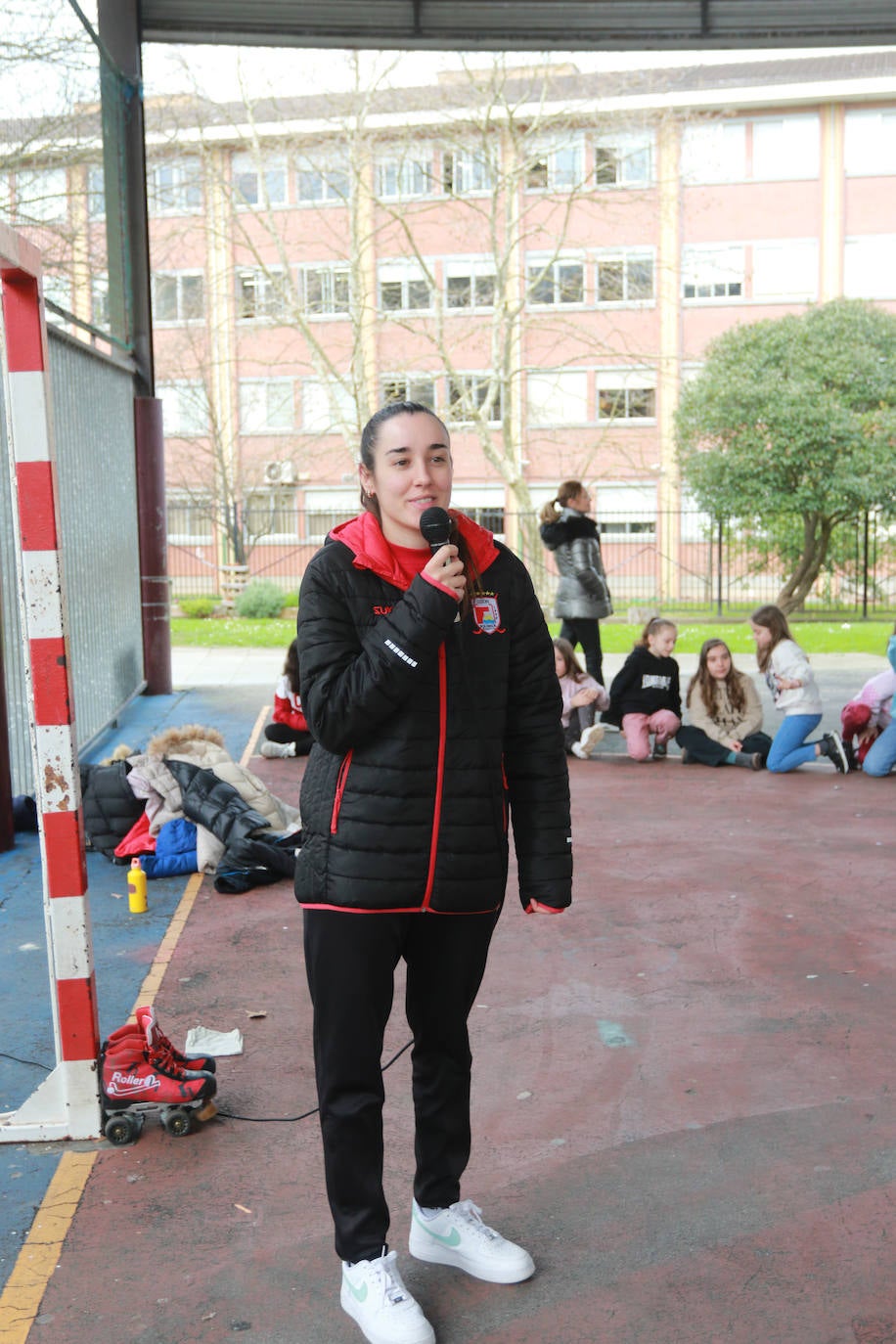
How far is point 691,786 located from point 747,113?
29245 mm

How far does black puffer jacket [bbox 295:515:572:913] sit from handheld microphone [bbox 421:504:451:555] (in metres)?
0.10

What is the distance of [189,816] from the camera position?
744 cm

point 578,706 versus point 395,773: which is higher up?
point 395,773

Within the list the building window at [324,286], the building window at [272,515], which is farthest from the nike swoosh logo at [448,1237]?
the building window at [324,286]

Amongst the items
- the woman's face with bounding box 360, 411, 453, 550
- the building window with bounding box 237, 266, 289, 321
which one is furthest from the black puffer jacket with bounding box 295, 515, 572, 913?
the building window with bounding box 237, 266, 289, 321

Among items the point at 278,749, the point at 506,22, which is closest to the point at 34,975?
the point at 278,749

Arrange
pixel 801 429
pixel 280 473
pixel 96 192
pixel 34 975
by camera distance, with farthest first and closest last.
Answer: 1. pixel 280 473
2. pixel 801 429
3. pixel 96 192
4. pixel 34 975

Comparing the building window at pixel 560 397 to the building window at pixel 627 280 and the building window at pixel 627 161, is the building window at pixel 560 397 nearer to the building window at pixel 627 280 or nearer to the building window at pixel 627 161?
the building window at pixel 627 280

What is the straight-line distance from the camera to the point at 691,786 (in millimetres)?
9617

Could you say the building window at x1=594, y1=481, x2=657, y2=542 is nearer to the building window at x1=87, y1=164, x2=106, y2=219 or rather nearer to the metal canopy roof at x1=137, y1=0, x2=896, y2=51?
the metal canopy roof at x1=137, y1=0, x2=896, y2=51

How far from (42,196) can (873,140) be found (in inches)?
1131

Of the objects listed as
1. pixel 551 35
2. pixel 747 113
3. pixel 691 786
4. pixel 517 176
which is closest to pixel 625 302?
pixel 747 113

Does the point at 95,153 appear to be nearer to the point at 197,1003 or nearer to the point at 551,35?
the point at 551,35

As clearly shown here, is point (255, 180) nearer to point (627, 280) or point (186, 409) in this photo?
point (186, 409)
